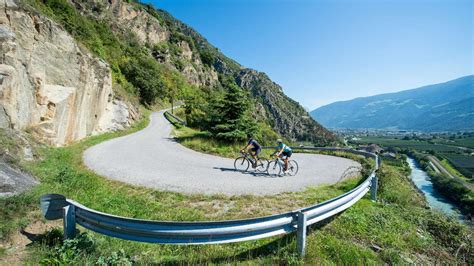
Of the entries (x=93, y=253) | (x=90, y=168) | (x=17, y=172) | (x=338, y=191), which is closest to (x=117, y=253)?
(x=93, y=253)

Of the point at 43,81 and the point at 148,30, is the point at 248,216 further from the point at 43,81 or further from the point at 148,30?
the point at 148,30

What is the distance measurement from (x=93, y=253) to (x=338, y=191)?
300 inches

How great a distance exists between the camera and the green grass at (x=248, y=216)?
429 cm

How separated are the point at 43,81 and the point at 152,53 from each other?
2644 inches

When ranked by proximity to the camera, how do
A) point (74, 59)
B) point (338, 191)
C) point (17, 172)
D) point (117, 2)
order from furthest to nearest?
point (117, 2) < point (74, 59) < point (338, 191) < point (17, 172)

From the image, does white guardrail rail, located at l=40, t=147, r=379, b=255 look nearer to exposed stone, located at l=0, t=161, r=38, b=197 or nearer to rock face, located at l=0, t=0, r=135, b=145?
exposed stone, located at l=0, t=161, r=38, b=197

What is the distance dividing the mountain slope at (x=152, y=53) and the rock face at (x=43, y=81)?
5.37 metres

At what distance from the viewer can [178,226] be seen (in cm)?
372

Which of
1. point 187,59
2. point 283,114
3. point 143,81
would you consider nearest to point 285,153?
point 143,81

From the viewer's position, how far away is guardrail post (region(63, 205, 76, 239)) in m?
4.39

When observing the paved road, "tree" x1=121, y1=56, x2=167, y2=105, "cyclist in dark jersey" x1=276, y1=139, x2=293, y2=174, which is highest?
"tree" x1=121, y1=56, x2=167, y2=105

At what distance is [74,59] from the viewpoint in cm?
1772

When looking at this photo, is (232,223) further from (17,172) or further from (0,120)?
(0,120)

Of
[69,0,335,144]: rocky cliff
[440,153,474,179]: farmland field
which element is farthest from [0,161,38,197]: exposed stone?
[440,153,474,179]: farmland field
